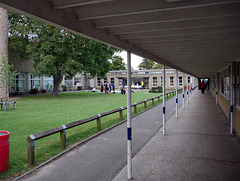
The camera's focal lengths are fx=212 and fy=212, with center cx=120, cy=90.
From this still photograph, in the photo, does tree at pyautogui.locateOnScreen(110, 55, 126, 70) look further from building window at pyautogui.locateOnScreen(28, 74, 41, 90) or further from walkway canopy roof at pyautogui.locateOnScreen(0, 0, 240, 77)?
walkway canopy roof at pyautogui.locateOnScreen(0, 0, 240, 77)

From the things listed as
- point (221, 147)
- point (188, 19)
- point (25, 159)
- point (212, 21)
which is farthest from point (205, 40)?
point (25, 159)

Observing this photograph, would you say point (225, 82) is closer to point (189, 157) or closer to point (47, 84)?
point (189, 157)

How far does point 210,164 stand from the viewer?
475cm

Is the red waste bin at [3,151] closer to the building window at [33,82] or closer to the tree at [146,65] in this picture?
the building window at [33,82]

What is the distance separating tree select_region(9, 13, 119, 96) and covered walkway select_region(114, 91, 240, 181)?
1913 cm

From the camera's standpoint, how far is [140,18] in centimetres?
328

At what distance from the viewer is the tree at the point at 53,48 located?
2412 centimetres

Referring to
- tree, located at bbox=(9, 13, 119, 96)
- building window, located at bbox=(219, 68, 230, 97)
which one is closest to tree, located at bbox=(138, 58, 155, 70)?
tree, located at bbox=(9, 13, 119, 96)

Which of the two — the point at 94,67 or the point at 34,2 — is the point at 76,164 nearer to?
the point at 34,2

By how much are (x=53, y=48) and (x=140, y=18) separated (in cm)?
2401

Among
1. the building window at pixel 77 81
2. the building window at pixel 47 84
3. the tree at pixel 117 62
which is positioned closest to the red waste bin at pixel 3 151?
the building window at pixel 47 84

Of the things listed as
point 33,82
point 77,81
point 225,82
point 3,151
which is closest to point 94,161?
point 3,151

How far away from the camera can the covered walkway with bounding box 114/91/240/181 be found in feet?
13.9

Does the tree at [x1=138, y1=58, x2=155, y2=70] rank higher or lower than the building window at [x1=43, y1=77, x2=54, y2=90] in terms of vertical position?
higher
